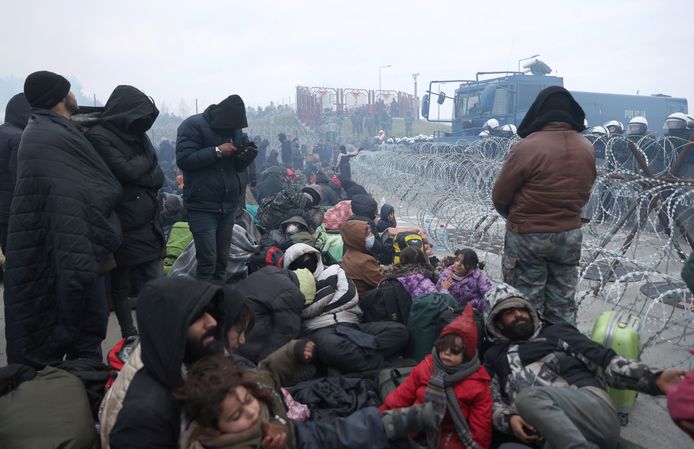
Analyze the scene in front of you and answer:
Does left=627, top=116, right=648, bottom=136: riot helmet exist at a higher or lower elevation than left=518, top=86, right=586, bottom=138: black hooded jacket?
lower

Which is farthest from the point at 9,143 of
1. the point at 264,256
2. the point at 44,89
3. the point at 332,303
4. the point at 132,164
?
the point at 332,303

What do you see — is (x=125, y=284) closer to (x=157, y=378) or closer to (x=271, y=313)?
(x=271, y=313)

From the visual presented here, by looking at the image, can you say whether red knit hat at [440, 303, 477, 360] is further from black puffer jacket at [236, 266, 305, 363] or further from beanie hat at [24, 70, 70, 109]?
beanie hat at [24, 70, 70, 109]

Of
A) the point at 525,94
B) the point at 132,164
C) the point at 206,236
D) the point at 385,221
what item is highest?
the point at 525,94

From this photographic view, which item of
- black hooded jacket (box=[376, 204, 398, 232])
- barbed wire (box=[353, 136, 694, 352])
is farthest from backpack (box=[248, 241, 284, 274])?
black hooded jacket (box=[376, 204, 398, 232])

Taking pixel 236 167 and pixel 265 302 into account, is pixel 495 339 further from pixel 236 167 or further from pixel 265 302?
pixel 236 167

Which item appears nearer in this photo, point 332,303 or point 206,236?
point 332,303

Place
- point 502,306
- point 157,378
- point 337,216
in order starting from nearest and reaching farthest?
point 157,378, point 502,306, point 337,216

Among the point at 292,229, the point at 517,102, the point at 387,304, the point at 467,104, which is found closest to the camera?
the point at 387,304

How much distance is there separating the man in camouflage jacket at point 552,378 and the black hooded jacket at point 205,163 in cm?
223

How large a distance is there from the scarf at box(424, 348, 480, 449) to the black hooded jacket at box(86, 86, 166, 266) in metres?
2.07

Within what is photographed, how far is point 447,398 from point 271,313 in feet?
3.97

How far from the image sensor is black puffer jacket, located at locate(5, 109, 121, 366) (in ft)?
8.24

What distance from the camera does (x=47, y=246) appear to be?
8.39 feet
